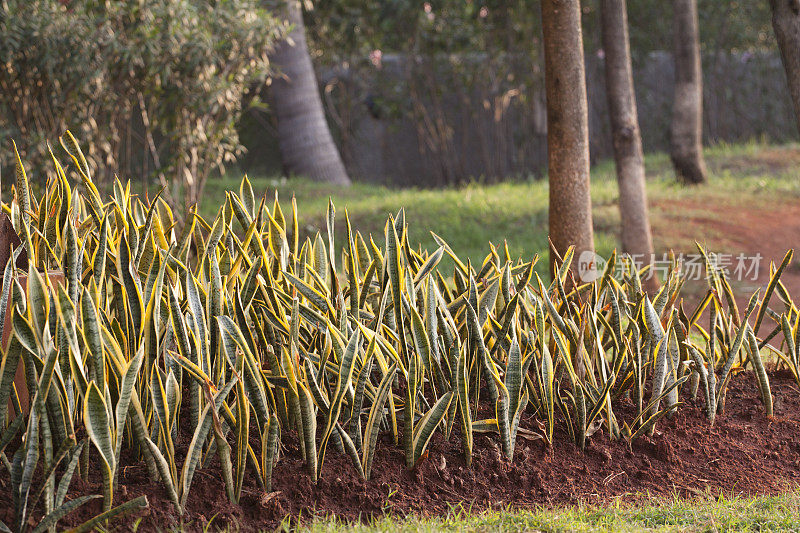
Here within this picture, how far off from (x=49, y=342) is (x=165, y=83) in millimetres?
4403

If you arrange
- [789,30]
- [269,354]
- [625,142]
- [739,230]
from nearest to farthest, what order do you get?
[269,354], [789,30], [625,142], [739,230]

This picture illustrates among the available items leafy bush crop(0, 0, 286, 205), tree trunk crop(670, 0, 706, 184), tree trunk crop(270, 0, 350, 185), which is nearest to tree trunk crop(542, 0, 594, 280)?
leafy bush crop(0, 0, 286, 205)

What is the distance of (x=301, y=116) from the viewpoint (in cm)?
876

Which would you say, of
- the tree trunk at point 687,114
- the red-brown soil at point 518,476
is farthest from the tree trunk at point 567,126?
the tree trunk at point 687,114

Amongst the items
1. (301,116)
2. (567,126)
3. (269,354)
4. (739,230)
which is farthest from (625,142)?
(301,116)

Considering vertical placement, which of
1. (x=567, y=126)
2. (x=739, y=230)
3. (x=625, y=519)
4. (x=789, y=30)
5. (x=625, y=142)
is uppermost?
(x=789, y=30)

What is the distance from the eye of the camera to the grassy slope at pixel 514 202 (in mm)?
6195

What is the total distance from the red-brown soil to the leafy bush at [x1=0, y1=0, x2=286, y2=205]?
14.2 feet

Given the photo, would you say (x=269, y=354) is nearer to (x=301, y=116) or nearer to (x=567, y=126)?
(x=567, y=126)

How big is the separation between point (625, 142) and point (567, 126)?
205 cm

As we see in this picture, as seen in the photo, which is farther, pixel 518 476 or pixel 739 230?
pixel 739 230

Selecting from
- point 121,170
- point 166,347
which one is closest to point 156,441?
point 166,347

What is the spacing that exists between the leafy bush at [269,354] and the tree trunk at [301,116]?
6.18 metres

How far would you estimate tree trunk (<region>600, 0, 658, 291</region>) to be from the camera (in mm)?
5105
